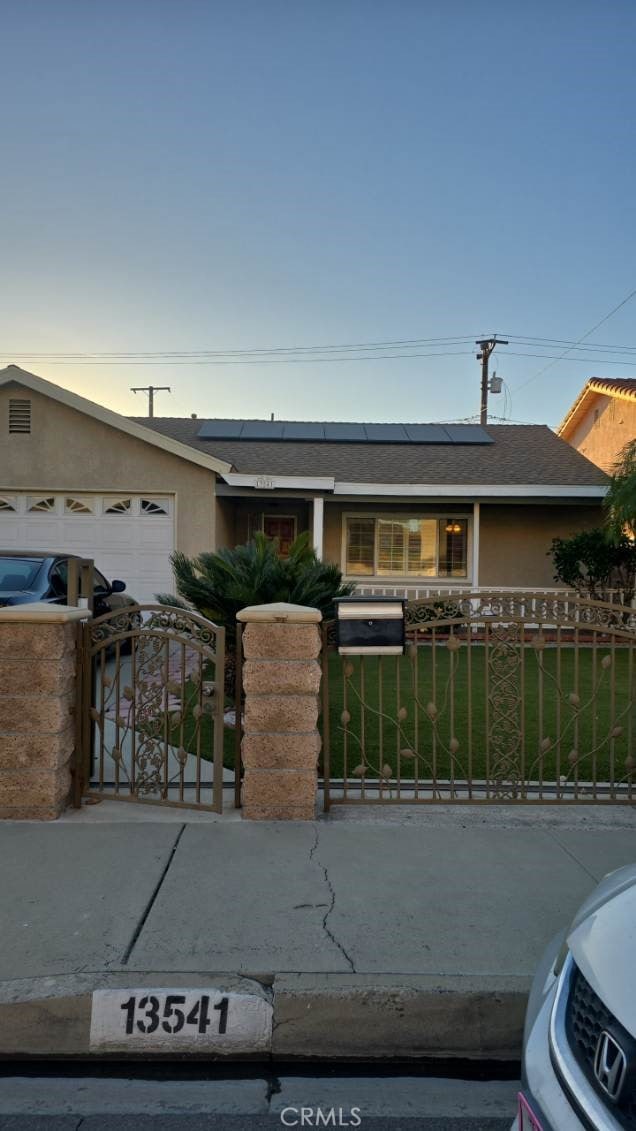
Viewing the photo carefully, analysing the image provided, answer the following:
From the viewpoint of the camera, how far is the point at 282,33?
1008 cm

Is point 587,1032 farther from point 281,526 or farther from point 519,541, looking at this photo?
point 281,526

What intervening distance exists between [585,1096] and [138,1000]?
188 cm

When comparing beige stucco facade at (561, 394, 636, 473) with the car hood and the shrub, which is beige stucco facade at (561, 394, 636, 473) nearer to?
the shrub

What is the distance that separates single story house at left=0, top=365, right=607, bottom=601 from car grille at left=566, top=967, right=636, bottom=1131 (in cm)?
1307

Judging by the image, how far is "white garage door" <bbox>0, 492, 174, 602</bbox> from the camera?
580 inches

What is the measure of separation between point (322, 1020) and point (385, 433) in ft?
58.4

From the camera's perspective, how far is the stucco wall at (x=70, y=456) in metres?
14.6

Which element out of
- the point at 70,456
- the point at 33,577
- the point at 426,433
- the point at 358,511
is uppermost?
the point at 426,433

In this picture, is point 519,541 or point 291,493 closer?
point 291,493

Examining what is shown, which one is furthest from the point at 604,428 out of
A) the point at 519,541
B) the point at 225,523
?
the point at 225,523

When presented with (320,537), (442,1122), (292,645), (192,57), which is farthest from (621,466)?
(442,1122)

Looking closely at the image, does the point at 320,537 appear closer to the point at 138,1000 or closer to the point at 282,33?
the point at 282,33

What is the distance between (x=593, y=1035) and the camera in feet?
6.03

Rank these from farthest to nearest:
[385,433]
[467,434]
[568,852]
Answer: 1. [385,433]
2. [467,434]
3. [568,852]
